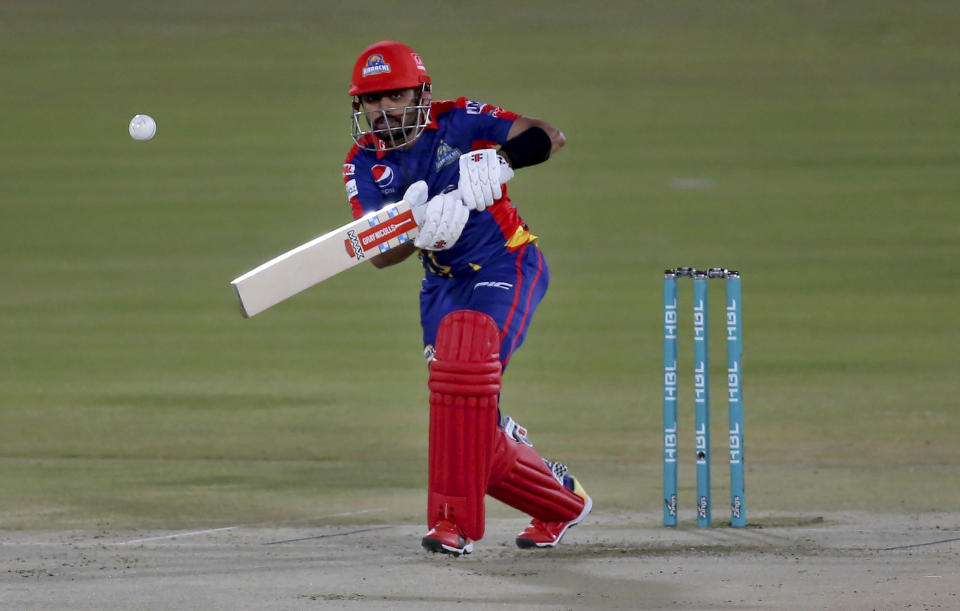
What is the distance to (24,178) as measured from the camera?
42.2ft

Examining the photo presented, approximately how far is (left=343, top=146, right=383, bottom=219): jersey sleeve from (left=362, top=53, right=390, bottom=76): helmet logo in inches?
10.0

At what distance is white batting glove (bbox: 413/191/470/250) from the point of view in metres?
3.67

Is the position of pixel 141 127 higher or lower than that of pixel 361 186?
higher

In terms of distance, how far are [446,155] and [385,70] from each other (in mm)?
285

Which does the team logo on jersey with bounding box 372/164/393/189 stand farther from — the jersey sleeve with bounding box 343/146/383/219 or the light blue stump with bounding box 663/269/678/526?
the light blue stump with bounding box 663/269/678/526

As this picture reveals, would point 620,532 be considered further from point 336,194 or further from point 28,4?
point 28,4

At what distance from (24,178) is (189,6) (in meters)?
4.37

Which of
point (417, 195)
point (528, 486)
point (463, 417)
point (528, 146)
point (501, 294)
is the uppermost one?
point (528, 146)

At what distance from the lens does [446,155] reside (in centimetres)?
396

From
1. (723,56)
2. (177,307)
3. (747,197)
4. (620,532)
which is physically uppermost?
(723,56)

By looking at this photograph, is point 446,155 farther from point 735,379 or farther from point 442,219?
point 735,379

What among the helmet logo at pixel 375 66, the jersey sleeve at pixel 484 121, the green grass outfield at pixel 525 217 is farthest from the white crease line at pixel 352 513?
the helmet logo at pixel 375 66

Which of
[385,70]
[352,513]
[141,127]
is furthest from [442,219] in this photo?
[352,513]

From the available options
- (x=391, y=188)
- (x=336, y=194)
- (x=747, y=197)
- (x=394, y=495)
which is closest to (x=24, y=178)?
(x=336, y=194)
